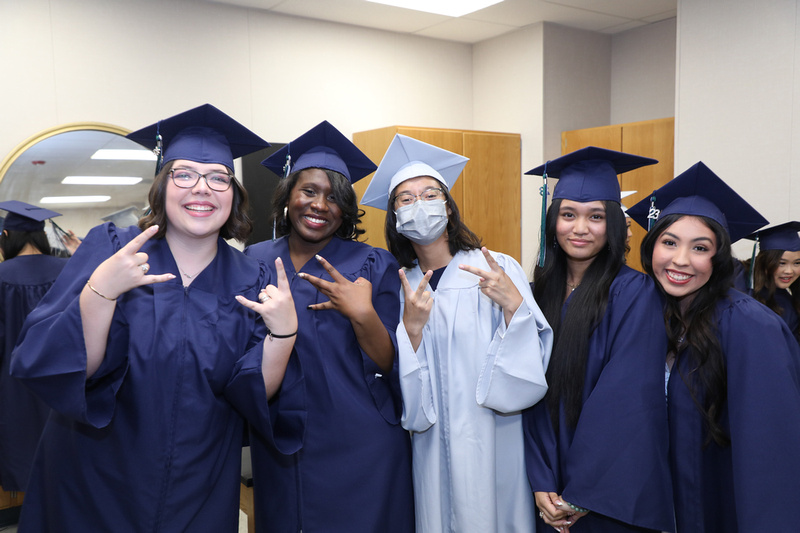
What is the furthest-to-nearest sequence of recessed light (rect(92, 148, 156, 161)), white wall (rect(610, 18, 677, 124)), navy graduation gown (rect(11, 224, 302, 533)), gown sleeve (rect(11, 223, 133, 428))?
white wall (rect(610, 18, 677, 124)) → recessed light (rect(92, 148, 156, 161)) → navy graduation gown (rect(11, 224, 302, 533)) → gown sleeve (rect(11, 223, 133, 428))

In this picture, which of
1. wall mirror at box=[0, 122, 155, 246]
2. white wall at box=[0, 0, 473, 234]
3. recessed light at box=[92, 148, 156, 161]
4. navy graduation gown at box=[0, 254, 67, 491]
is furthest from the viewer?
recessed light at box=[92, 148, 156, 161]

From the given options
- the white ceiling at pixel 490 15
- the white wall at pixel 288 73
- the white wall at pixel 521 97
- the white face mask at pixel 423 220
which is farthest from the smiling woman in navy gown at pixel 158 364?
the white wall at pixel 521 97

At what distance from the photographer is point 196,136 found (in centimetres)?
174

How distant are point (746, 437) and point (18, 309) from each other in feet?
12.2

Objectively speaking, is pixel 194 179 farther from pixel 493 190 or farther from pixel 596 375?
pixel 493 190

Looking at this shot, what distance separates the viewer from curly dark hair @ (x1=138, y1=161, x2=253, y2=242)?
5.54 ft

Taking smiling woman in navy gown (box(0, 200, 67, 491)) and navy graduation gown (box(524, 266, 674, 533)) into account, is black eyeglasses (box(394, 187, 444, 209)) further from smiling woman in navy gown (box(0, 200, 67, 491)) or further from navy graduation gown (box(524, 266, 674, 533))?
smiling woman in navy gown (box(0, 200, 67, 491))

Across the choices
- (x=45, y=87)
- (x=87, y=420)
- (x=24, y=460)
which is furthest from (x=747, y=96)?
(x=24, y=460)

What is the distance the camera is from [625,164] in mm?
2125

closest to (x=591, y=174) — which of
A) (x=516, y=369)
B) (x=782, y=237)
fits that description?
(x=516, y=369)

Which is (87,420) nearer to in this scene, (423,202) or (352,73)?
(423,202)

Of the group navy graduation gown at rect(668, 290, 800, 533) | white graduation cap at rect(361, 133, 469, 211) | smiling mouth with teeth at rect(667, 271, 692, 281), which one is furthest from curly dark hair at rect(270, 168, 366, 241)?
navy graduation gown at rect(668, 290, 800, 533)

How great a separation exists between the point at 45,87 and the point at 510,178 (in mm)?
3961

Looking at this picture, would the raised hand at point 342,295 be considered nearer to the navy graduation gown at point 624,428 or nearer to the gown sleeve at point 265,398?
the gown sleeve at point 265,398
